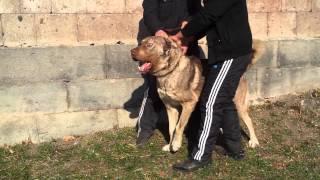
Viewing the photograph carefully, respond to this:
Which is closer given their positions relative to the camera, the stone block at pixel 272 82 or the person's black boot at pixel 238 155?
the person's black boot at pixel 238 155

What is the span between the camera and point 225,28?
16.7 ft

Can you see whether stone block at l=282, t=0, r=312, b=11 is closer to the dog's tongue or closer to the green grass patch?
the green grass patch

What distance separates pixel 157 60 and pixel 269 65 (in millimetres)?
3028

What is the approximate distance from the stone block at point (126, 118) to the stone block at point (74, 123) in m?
0.08

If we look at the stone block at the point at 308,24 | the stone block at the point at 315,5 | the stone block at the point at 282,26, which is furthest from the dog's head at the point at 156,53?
the stone block at the point at 315,5

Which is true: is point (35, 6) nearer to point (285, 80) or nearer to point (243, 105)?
point (243, 105)

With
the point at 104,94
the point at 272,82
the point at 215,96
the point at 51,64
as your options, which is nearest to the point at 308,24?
the point at 272,82

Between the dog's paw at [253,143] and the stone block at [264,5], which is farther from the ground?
the stone block at [264,5]

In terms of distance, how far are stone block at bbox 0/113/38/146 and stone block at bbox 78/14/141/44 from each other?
1.31 metres

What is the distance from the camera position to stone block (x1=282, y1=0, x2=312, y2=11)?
7913mm

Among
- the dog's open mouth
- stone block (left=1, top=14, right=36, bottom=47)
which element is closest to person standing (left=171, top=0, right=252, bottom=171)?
the dog's open mouth

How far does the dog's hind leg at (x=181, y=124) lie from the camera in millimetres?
5785

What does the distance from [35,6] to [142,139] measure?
7.40ft

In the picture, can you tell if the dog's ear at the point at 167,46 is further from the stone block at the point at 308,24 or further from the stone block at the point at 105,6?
the stone block at the point at 308,24
